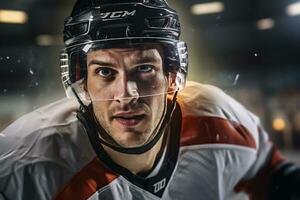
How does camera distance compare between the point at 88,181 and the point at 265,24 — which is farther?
the point at 265,24

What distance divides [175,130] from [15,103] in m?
0.54

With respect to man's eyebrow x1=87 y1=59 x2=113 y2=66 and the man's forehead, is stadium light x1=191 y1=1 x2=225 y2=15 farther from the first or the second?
man's eyebrow x1=87 y1=59 x2=113 y2=66

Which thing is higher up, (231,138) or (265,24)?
(265,24)

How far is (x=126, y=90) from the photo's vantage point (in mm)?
1471

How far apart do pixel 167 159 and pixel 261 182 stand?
1.27ft

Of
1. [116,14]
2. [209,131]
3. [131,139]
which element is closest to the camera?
[116,14]

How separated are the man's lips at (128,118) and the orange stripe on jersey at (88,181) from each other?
15cm

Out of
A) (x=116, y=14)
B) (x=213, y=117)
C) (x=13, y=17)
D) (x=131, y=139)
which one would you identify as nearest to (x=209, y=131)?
(x=213, y=117)

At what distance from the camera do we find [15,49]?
4.86 feet

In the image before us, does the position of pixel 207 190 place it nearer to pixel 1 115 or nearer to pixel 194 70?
pixel 194 70

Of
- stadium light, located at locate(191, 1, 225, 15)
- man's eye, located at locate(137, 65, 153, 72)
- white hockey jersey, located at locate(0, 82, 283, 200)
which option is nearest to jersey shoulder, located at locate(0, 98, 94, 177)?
white hockey jersey, located at locate(0, 82, 283, 200)

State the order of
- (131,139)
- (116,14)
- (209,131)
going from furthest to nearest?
(209,131), (131,139), (116,14)

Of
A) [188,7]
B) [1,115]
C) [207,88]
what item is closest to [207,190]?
[207,88]

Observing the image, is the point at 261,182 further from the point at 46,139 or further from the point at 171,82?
the point at 46,139
